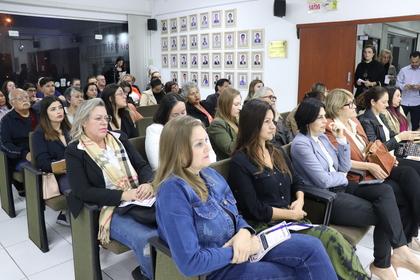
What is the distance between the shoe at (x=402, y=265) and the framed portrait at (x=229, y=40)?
6.14 meters

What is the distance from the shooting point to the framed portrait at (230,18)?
758 centimetres

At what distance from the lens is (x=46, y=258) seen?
9.05ft

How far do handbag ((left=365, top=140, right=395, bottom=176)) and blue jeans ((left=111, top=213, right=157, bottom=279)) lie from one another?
1975 mm

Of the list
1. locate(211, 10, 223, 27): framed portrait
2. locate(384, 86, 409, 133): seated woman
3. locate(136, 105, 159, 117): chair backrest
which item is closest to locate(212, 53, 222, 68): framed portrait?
locate(211, 10, 223, 27): framed portrait

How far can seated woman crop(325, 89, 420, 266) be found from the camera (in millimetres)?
2686

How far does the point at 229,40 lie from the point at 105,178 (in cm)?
613

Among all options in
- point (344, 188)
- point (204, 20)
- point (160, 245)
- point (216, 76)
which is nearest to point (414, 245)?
point (344, 188)

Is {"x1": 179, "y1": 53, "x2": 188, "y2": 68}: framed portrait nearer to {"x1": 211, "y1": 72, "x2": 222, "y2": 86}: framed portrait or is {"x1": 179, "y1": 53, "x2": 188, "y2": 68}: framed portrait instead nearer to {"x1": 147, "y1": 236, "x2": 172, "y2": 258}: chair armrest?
{"x1": 211, "y1": 72, "x2": 222, "y2": 86}: framed portrait

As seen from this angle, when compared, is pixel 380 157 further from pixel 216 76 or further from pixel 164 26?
pixel 164 26

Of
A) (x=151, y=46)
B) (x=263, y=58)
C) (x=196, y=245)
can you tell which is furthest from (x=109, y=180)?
(x=151, y=46)

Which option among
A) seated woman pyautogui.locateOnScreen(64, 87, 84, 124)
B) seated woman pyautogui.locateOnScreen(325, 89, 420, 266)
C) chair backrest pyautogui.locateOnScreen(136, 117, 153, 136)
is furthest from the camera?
seated woman pyautogui.locateOnScreen(64, 87, 84, 124)

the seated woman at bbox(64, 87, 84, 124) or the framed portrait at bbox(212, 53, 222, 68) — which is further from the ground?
the framed portrait at bbox(212, 53, 222, 68)

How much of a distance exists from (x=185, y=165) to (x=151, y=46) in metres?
8.68

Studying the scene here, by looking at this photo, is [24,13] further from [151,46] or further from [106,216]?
[106,216]
